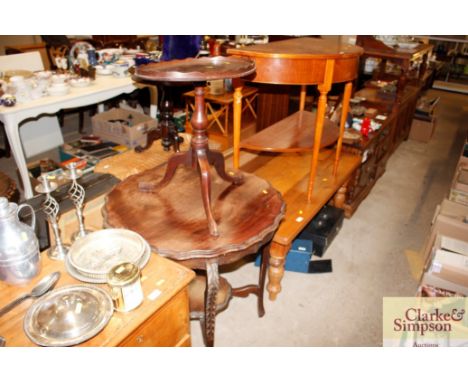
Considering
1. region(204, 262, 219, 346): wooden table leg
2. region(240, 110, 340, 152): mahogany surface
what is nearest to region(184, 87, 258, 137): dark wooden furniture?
region(240, 110, 340, 152): mahogany surface

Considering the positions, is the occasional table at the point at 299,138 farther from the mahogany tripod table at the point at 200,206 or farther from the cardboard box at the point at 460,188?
the cardboard box at the point at 460,188

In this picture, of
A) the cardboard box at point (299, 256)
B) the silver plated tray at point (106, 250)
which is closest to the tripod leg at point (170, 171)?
the silver plated tray at point (106, 250)

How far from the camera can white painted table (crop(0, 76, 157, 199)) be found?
262 centimetres

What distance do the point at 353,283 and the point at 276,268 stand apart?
2.01ft

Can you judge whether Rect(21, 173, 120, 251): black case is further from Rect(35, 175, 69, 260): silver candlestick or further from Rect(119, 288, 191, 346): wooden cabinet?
Rect(119, 288, 191, 346): wooden cabinet

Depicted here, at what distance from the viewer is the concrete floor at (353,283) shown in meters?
2.06

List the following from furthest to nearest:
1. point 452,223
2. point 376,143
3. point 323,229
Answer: point 376,143 < point 323,229 < point 452,223

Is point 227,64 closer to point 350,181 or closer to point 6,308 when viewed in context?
point 6,308

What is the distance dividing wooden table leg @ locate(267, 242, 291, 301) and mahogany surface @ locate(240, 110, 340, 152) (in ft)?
1.83

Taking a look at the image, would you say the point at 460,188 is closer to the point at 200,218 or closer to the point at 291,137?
the point at 291,137

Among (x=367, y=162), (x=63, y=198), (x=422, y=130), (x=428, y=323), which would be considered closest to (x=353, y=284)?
(x=428, y=323)

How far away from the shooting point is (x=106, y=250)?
1291 mm

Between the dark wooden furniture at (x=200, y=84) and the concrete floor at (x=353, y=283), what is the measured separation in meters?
1.02

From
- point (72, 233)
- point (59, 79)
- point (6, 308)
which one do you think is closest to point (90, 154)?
point (59, 79)
